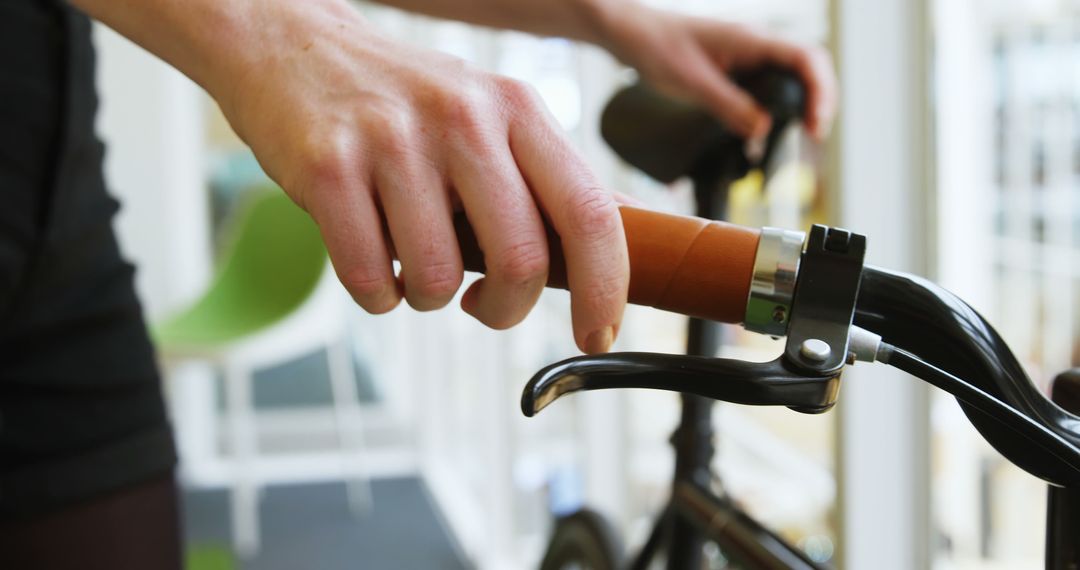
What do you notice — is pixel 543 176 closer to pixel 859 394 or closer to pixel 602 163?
pixel 859 394

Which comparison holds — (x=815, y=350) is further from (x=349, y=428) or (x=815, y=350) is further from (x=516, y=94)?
(x=349, y=428)

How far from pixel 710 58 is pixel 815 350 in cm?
58

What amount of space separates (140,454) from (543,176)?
0.62 m

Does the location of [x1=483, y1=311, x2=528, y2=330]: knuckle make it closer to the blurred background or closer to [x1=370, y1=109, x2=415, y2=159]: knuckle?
[x1=370, y1=109, x2=415, y2=159]: knuckle

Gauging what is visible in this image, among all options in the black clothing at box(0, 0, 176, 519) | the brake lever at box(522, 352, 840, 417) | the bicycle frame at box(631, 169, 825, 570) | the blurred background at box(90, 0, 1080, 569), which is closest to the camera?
the brake lever at box(522, 352, 840, 417)

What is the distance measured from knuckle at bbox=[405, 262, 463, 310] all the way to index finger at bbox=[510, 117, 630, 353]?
5 cm

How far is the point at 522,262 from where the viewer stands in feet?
1.29

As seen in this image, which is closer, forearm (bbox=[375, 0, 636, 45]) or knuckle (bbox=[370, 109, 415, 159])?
knuckle (bbox=[370, 109, 415, 159])

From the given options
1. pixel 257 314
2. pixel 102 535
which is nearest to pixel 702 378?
pixel 102 535

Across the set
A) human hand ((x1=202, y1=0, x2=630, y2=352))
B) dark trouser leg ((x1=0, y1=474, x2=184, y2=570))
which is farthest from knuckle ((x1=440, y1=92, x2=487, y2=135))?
dark trouser leg ((x1=0, y1=474, x2=184, y2=570))

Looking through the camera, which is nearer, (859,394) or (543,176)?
(543,176)

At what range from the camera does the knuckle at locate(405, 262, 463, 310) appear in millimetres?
396

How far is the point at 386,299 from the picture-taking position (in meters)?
0.41

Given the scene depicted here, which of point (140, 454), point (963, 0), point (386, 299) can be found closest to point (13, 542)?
point (140, 454)
